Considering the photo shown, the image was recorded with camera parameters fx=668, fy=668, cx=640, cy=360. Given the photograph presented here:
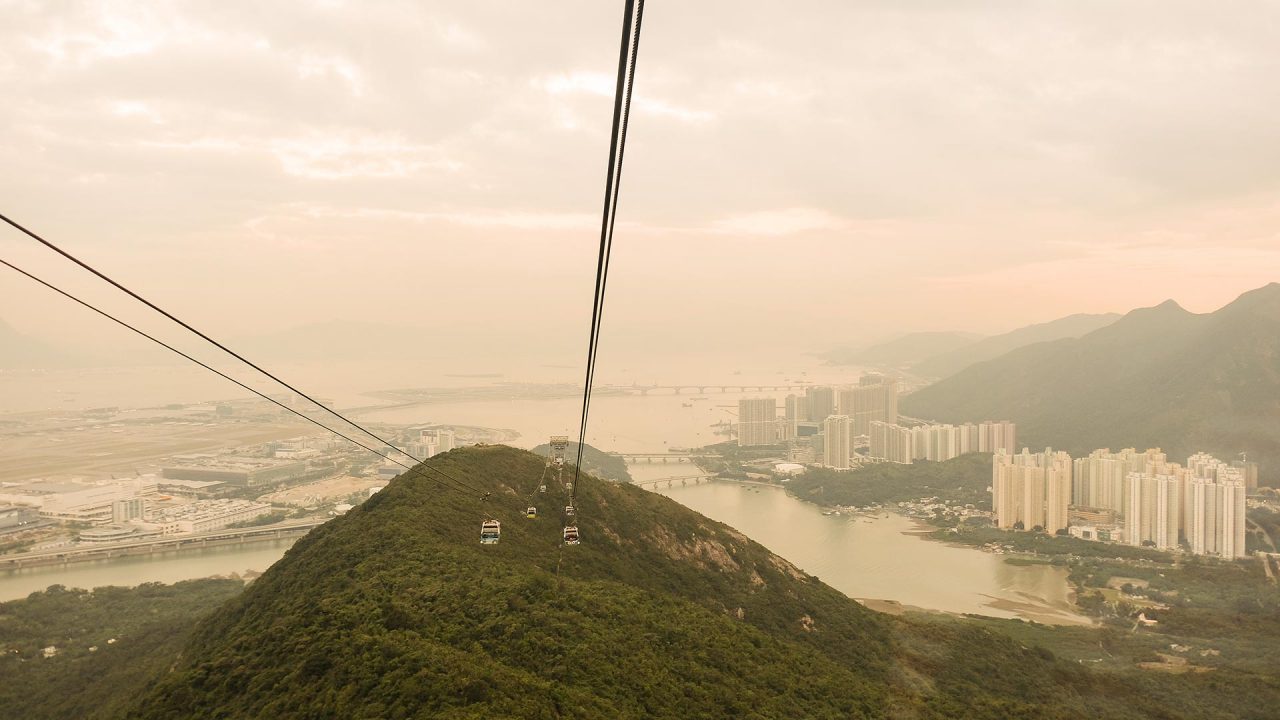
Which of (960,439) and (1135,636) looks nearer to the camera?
(1135,636)

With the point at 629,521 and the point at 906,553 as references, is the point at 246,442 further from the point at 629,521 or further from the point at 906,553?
the point at 906,553

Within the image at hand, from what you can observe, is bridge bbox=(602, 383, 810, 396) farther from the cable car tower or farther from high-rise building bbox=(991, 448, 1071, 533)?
the cable car tower

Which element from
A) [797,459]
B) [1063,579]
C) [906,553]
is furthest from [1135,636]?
[797,459]

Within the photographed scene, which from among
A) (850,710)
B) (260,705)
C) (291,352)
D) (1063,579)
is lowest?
(1063,579)

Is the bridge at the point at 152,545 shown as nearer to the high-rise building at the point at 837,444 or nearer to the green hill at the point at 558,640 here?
the green hill at the point at 558,640

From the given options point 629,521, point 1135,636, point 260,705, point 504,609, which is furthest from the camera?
point 1135,636

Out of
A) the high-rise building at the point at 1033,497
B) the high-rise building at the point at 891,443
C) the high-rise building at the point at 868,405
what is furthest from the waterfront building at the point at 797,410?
the high-rise building at the point at 1033,497

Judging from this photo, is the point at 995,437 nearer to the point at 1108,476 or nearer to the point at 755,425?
the point at 1108,476
